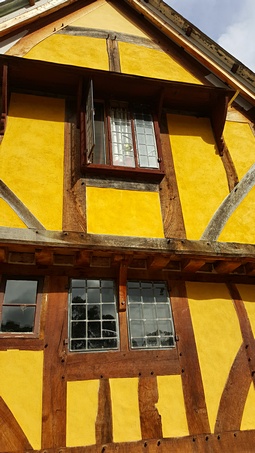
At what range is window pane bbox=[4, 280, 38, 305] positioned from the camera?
528cm

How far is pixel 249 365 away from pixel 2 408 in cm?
372

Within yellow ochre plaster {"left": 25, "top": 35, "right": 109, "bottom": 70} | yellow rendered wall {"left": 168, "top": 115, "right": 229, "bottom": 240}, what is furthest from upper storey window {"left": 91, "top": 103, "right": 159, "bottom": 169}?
yellow ochre plaster {"left": 25, "top": 35, "right": 109, "bottom": 70}

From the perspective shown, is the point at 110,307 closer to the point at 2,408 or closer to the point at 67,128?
the point at 2,408

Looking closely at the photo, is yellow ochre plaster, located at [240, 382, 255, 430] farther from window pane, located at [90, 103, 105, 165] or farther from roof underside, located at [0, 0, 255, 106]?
roof underside, located at [0, 0, 255, 106]

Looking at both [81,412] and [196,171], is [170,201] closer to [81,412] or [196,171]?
[196,171]

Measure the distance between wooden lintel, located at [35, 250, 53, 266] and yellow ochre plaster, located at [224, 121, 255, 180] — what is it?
4130mm

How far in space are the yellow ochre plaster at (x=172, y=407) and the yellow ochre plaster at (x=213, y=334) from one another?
0.41 m

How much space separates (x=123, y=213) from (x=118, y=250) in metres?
0.80

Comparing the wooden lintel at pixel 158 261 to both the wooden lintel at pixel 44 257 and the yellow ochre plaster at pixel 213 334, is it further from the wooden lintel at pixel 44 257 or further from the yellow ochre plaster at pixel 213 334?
the wooden lintel at pixel 44 257

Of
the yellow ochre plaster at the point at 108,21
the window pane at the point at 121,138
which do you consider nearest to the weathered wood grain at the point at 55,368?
the window pane at the point at 121,138

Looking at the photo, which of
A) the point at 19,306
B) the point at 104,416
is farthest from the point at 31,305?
the point at 104,416

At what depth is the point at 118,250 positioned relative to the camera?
5.42 m

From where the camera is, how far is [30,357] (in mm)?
4883

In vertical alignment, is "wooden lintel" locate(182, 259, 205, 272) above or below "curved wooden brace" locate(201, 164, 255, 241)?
below
